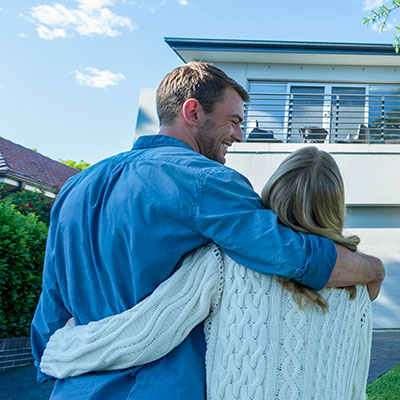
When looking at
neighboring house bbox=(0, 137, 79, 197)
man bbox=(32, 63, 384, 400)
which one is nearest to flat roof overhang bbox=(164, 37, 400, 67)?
neighboring house bbox=(0, 137, 79, 197)

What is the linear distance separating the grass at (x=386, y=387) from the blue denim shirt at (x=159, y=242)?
4.01 meters

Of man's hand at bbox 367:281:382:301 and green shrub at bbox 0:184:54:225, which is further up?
man's hand at bbox 367:281:382:301

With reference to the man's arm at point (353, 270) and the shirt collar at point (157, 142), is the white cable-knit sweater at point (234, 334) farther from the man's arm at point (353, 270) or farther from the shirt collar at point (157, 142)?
the shirt collar at point (157, 142)

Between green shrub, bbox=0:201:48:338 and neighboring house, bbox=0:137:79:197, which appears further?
neighboring house, bbox=0:137:79:197

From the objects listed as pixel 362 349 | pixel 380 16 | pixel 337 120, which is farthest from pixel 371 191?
pixel 362 349

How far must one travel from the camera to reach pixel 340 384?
1.35m

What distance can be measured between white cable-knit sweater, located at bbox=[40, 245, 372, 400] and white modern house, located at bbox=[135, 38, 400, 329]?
8458 millimetres

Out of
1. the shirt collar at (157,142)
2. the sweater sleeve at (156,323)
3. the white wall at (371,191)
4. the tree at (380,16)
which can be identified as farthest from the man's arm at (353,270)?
the white wall at (371,191)

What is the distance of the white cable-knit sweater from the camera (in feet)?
4.05

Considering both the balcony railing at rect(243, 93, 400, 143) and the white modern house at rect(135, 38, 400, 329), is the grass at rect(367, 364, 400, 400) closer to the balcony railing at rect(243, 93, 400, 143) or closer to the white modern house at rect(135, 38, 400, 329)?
the white modern house at rect(135, 38, 400, 329)

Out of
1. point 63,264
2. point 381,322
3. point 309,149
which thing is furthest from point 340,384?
point 381,322

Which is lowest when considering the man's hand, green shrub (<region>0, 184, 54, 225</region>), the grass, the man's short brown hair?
the grass

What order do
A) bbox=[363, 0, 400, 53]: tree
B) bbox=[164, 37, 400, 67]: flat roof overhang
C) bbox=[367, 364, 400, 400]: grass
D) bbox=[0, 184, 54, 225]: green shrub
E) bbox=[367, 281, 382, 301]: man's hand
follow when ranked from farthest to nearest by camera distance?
1. bbox=[164, 37, 400, 67]: flat roof overhang
2. bbox=[0, 184, 54, 225]: green shrub
3. bbox=[363, 0, 400, 53]: tree
4. bbox=[367, 364, 400, 400]: grass
5. bbox=[367, 281, 382, 301]: man's hand

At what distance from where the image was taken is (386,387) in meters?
4.95
